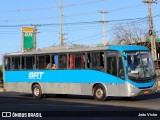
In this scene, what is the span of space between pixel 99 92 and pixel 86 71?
1.42 m

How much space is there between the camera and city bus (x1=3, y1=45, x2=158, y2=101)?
→ 22062 mm

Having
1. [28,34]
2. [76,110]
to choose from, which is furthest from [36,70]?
[28,34]

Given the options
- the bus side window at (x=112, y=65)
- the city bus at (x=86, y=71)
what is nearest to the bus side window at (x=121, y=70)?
the city bus at (x=86, y=71)

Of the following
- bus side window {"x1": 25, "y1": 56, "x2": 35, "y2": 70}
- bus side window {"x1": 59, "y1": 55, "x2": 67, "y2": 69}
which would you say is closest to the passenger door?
bus side window {"x1": 59, "y1": 55, "x2": 67, "y2": 69}

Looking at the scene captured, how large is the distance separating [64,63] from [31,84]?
10.8ft

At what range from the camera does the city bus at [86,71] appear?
2206 cm

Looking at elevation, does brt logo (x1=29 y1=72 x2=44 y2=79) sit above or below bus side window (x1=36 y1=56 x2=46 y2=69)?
below

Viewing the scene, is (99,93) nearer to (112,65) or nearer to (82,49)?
(112,65)

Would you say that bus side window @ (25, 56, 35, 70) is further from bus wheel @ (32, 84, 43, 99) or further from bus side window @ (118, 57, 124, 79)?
bus side window @ (118, 57, 124, 79)

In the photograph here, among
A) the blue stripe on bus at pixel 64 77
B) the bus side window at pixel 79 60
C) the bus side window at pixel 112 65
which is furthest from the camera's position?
the bus side window at pixel 79 60

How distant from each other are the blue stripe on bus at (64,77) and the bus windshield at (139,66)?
414mm

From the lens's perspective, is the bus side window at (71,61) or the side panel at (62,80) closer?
the side panel at (62,80)

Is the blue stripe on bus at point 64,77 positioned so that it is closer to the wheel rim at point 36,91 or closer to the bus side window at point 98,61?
the bus side window at point 98,61

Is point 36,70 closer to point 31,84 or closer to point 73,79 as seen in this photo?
point 31,84
